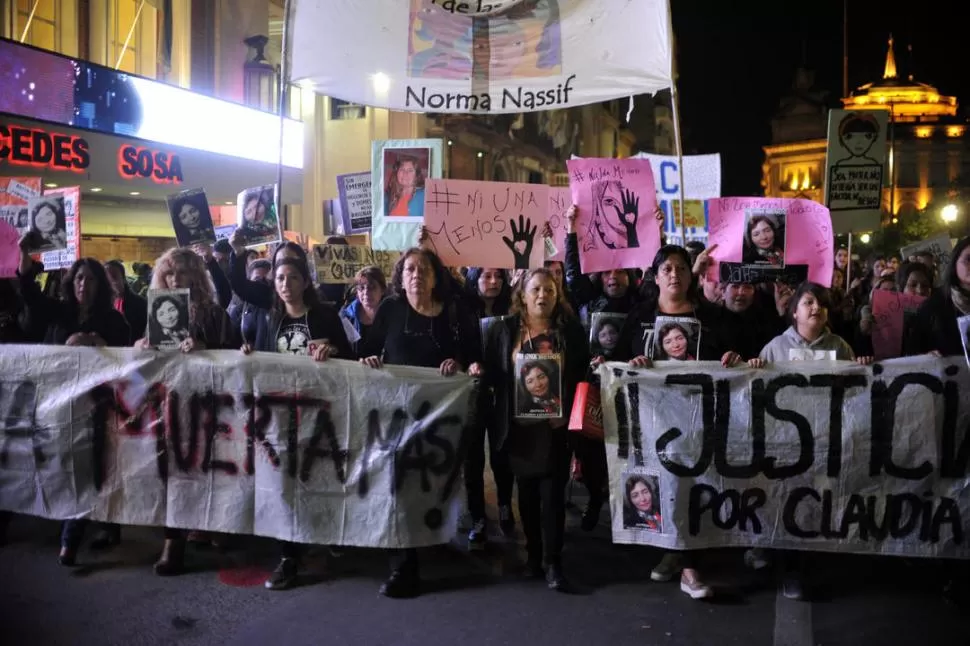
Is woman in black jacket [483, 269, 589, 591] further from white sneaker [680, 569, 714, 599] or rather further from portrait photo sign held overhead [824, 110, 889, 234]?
portrait photo sign held overhead [824, 110, 889, 234]

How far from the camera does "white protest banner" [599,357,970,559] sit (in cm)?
490

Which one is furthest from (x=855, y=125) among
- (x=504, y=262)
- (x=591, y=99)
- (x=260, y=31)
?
(x=260, y=31)

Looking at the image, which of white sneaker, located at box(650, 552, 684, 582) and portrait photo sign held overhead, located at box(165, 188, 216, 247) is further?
portrait photo sign held overhead, located at box(165, 188, 216, 247)

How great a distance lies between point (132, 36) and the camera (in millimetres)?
16141

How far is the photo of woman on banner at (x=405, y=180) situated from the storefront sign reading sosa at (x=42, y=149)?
301 inches

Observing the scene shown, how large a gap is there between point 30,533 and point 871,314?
19.5 ft

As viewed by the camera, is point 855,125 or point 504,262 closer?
point 504,262

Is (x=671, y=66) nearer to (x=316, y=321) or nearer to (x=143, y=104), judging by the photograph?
(x=316, y=321)

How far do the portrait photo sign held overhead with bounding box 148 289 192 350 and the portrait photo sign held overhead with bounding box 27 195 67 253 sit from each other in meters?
2.36

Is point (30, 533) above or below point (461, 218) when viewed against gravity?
below

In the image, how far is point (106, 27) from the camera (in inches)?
604

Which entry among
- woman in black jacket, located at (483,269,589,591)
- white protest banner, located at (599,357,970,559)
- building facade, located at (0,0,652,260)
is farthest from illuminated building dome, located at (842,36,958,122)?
woman in black jacket, located at (483,269,589,591)

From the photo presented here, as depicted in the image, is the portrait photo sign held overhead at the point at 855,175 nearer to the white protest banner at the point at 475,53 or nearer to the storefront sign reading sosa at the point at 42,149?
the white protest banner at the point at 475,53

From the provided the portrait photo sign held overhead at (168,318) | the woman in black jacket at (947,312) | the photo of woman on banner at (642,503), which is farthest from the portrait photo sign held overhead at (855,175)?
the portrait photo sign held overhead at (168,318)
